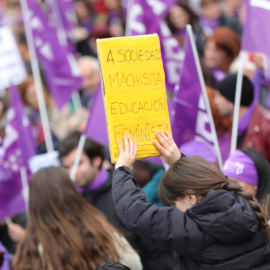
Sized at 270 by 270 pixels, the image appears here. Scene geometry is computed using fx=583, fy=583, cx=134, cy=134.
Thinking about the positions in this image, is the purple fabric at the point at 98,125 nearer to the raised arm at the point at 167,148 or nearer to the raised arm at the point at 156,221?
the raised arm at the point at 167,148

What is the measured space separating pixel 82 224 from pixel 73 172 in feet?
3.98

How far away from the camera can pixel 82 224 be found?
128 inches

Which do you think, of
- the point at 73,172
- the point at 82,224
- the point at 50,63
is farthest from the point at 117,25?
the point at 82,224

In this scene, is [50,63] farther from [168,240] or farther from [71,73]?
[168,240]

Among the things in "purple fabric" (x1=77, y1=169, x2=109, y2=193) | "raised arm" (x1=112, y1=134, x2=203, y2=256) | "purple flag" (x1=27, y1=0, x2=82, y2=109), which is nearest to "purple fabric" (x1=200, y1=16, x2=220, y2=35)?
"purple flag" (x1=27, y1=0, x2=82, y2=109)

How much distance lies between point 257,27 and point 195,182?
7.33 ft

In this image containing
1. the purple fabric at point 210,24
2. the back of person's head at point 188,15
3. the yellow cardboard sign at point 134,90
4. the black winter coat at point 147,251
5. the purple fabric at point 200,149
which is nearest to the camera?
the yellow cardboard sign at point 134,90

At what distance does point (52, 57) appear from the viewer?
6.72 m

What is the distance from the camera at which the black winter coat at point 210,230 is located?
7.39 ft

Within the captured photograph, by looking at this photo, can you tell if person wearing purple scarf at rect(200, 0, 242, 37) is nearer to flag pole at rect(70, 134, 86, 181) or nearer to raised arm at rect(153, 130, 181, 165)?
flag pole at rect(70, 134, 86, 181)

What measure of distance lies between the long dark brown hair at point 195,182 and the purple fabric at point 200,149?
1424 millimetres

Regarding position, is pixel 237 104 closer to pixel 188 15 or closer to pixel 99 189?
pixel 99 189

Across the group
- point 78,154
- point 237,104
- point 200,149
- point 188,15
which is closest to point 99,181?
point 78,154

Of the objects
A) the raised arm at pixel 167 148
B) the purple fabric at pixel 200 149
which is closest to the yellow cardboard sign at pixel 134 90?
the raised arm at pixel 167 148
